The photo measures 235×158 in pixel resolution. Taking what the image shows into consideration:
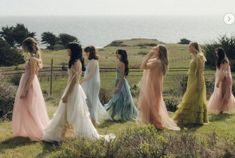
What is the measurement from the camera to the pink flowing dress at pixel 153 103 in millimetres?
13985

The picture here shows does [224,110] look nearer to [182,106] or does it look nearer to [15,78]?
[182,106]

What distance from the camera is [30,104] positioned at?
12.7m

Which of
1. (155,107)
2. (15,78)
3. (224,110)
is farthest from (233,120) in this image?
(15,78)

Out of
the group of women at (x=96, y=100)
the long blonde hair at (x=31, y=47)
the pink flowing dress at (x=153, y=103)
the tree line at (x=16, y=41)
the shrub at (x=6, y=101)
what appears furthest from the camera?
the tree line at (x=16, y=41)

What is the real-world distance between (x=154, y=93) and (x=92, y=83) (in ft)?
6.94

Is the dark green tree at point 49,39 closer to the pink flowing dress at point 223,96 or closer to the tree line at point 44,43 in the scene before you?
the tree line at point 44,43

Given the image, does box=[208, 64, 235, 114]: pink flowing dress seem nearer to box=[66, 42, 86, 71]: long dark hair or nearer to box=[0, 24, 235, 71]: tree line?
box=[66, 42, 86, 71]: long dark hair

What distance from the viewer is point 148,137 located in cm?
946

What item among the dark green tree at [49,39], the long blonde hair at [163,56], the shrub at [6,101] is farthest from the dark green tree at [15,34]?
the long blonde hair at [163,56]

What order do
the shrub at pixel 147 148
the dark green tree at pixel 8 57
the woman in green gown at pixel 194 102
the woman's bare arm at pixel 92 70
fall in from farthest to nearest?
the dark green tree at pixel 8 57 → the woman in green gown at pixel 194 102 → the woman's bare arm at pixel 92 70 → the shrub at pixel 147 148

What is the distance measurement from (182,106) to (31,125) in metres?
4.91

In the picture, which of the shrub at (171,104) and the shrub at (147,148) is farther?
the shrub at (171,104)

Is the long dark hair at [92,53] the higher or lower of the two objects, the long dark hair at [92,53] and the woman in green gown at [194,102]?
the higher

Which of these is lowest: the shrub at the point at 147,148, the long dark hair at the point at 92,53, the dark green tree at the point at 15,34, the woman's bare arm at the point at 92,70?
the dark green tree at the point at 15,34
